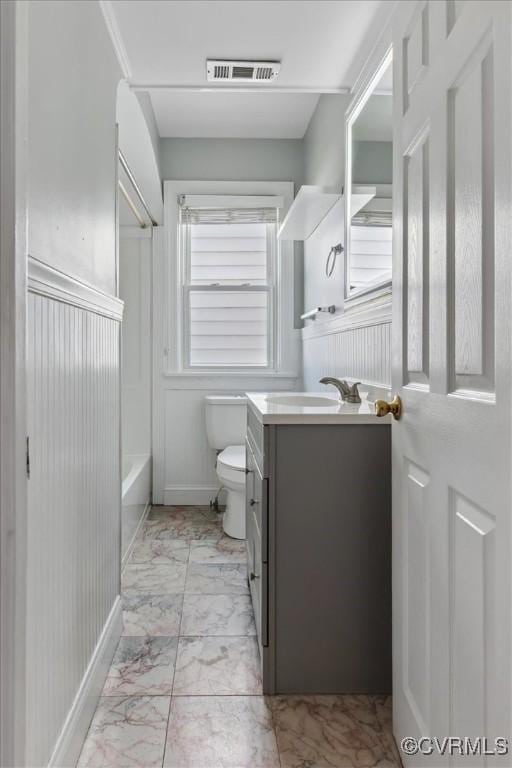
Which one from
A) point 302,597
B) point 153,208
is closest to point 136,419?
point 153,208

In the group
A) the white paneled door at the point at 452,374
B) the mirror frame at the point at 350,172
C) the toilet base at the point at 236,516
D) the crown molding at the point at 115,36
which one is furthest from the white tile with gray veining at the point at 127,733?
the crown molding at the point at 115,36

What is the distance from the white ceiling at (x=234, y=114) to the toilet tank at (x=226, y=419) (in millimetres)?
1806

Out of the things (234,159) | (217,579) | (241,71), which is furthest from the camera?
(234,159)

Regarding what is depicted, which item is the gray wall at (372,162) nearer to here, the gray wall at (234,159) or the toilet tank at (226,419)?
the gray wall at (234,159)

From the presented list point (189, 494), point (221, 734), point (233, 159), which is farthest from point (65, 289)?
point (233, 159)

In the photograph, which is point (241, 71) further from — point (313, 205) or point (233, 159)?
point (233, 159)

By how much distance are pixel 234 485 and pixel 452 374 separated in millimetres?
1947

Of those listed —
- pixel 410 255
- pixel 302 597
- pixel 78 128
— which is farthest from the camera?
pixel 302 597

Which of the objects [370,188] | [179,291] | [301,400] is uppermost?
[370,188]

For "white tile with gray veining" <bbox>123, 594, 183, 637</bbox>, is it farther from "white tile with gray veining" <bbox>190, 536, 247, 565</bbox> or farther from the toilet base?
the toilet base

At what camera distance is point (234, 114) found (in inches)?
126

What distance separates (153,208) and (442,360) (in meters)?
2.83

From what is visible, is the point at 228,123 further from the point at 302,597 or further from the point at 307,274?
the point at 302,597

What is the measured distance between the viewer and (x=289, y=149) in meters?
3.58
